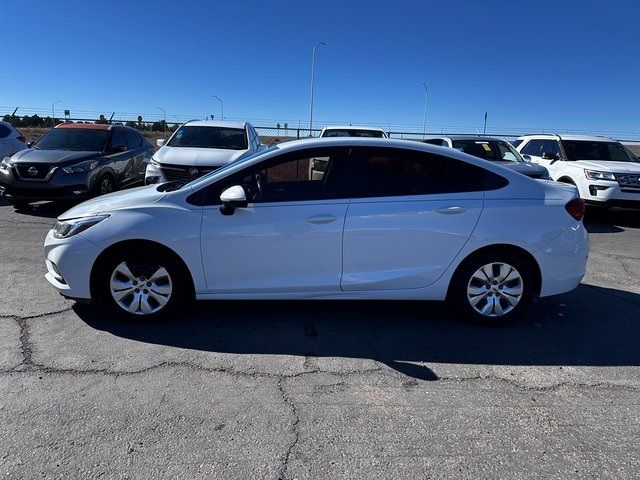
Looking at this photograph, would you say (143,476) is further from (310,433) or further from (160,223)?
(160,223)

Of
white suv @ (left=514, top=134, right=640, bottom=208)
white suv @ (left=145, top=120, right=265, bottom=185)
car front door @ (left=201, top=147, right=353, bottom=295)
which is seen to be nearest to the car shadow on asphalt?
car front door @ (left=201, top=147, right=353, bottom=295)

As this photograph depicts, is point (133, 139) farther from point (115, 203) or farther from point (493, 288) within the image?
point (493, 288)

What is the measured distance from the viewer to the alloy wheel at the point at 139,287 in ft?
14.0

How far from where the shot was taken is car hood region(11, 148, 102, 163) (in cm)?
939

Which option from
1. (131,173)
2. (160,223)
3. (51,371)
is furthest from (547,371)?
(131,173)

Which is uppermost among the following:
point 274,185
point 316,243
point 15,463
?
point 274,185

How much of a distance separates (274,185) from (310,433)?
7.02 ft

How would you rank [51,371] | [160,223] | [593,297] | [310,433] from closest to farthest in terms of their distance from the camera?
[310,433]
[51,371]
[160,223]
[593,297]

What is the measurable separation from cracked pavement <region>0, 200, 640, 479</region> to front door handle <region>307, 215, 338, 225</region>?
956mm

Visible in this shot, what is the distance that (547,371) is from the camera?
3791 millimetres

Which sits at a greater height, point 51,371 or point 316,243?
point 316,243

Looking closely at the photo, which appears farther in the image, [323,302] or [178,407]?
[323,302]

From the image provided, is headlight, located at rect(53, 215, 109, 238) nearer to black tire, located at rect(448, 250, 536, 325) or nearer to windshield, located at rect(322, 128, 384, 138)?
black tire, located at rect(448, 250, 536, 325)

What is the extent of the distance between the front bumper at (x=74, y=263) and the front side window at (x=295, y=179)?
109 centimetres
